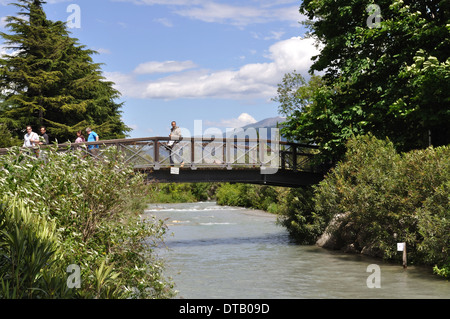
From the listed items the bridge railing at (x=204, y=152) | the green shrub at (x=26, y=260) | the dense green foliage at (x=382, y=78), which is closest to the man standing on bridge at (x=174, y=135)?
the bridge railing at (x=204, y=152)

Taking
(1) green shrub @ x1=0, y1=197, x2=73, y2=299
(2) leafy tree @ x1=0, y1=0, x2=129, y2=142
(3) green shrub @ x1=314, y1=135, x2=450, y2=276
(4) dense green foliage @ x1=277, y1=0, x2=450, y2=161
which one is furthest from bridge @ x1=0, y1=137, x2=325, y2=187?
(2) leafy tree @ x1=0, y1=0, x2=129, y2=142

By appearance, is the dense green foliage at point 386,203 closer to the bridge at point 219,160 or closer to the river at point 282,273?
the river at point 282,273

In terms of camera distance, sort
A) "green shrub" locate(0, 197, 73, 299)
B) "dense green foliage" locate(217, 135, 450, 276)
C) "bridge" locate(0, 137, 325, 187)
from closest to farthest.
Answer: "green shrub" locate(0, 197, 73, 299) < "dense green foliage" locate(217, 135, 450, 276) < "bridge" locate(0, 137, 325, 187)

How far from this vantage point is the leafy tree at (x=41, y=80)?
41.5 metres

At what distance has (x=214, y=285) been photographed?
53.1ft

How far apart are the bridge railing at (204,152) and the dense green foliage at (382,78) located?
5.25 feet

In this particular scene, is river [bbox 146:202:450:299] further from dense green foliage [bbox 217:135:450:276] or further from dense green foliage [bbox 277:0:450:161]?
dense green foliage [bbox 277:0:450:161]

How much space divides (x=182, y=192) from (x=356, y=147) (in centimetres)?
6017

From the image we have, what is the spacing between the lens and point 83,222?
37.4ft

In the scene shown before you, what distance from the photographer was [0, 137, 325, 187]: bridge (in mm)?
24109

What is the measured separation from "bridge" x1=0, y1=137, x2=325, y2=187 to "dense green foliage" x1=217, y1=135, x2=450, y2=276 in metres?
1.98

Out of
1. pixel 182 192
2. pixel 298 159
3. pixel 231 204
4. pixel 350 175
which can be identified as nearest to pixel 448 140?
pixel 350 175

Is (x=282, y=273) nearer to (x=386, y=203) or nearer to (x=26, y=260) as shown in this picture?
(x=386, y=203)

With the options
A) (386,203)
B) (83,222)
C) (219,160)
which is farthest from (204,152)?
(83,222)
